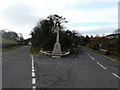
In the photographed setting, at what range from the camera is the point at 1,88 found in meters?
6.70

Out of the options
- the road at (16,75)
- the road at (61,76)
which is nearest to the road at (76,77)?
the road at (61,76)

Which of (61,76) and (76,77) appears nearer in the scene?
(76,77)

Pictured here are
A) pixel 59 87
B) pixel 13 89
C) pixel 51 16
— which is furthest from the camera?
pixel 51 16

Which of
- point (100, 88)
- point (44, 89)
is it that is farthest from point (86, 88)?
point (44, 89)

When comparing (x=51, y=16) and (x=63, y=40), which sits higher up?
(x=51, y=16)

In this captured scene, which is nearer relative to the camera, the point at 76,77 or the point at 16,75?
the point at 76,77

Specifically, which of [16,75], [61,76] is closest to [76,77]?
[61,76]

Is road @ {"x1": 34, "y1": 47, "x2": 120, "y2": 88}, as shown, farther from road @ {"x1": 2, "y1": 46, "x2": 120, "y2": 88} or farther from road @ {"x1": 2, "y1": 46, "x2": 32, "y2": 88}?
road @ {"x1": 2, "y1": 46, "x2": 32, "y2": 88}

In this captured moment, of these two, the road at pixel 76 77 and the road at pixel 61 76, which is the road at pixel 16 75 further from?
the road at pixel 76 77

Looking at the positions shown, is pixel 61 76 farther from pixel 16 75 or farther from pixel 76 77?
pixel 16 75

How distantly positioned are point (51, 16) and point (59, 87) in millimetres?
44176

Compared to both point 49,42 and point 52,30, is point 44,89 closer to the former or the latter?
point 49,42

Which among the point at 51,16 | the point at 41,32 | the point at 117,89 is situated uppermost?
the point at 51,16

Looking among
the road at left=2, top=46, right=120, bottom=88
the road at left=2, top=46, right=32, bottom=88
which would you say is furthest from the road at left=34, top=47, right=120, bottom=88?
the road at left=2, top=46, right=32, bottom=88
